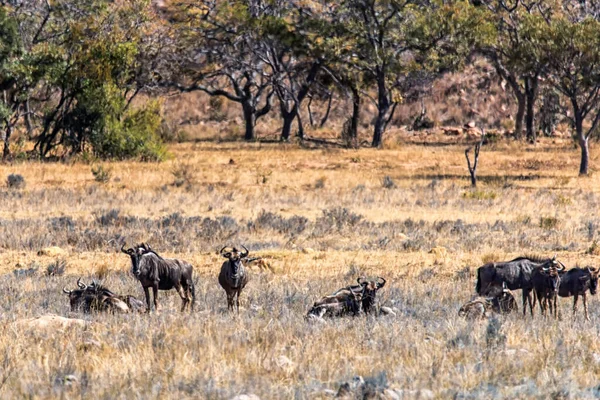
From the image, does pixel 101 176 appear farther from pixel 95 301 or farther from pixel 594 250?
pixel 95 301

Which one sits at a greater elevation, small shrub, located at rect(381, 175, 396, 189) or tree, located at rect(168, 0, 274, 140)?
tree, located at rect(168, 0, 274, 140)

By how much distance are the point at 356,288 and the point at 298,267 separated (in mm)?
4580

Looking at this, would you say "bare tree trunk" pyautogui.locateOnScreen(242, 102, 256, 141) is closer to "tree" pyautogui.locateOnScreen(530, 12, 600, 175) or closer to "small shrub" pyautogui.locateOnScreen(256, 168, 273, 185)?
"small shrub" pyautogui.locateOnScreen(256, 168, 273, 185)

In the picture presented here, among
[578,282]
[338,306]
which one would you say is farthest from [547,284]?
[338,306]

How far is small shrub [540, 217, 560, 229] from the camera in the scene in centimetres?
2114

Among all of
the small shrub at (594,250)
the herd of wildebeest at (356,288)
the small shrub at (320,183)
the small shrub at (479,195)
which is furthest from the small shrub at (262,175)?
the herd of wildebeest at (356,288)

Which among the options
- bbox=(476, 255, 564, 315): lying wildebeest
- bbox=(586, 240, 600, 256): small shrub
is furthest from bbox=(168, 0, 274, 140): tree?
bbox=(476, 255, 564, 315): lying wildebeest

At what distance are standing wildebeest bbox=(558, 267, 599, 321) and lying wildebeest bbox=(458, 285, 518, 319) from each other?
26.0 inches

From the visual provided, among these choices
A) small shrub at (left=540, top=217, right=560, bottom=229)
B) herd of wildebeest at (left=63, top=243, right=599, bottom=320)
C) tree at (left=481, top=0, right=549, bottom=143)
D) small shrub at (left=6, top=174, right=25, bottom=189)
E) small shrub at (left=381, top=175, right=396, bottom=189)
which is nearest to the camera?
herd of wildebeest at (left=63, top=243, right=599, bottom=320)

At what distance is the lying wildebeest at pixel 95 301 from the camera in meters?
11.1

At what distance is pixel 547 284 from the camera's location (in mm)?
11297

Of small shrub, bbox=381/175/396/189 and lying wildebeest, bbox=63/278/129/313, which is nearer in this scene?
lying wildebeest, bbox=63/278/129/313

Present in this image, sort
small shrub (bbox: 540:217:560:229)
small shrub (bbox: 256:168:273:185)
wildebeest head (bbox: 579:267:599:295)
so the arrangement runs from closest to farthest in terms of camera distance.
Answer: wildebeest head (bbox: 579:267:599:295) < small shrub (bbox: 540:217:560:229) < small shrub (bbox: 256:168:273:185)

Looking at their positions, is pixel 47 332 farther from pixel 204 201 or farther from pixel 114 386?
pixel 204 201
